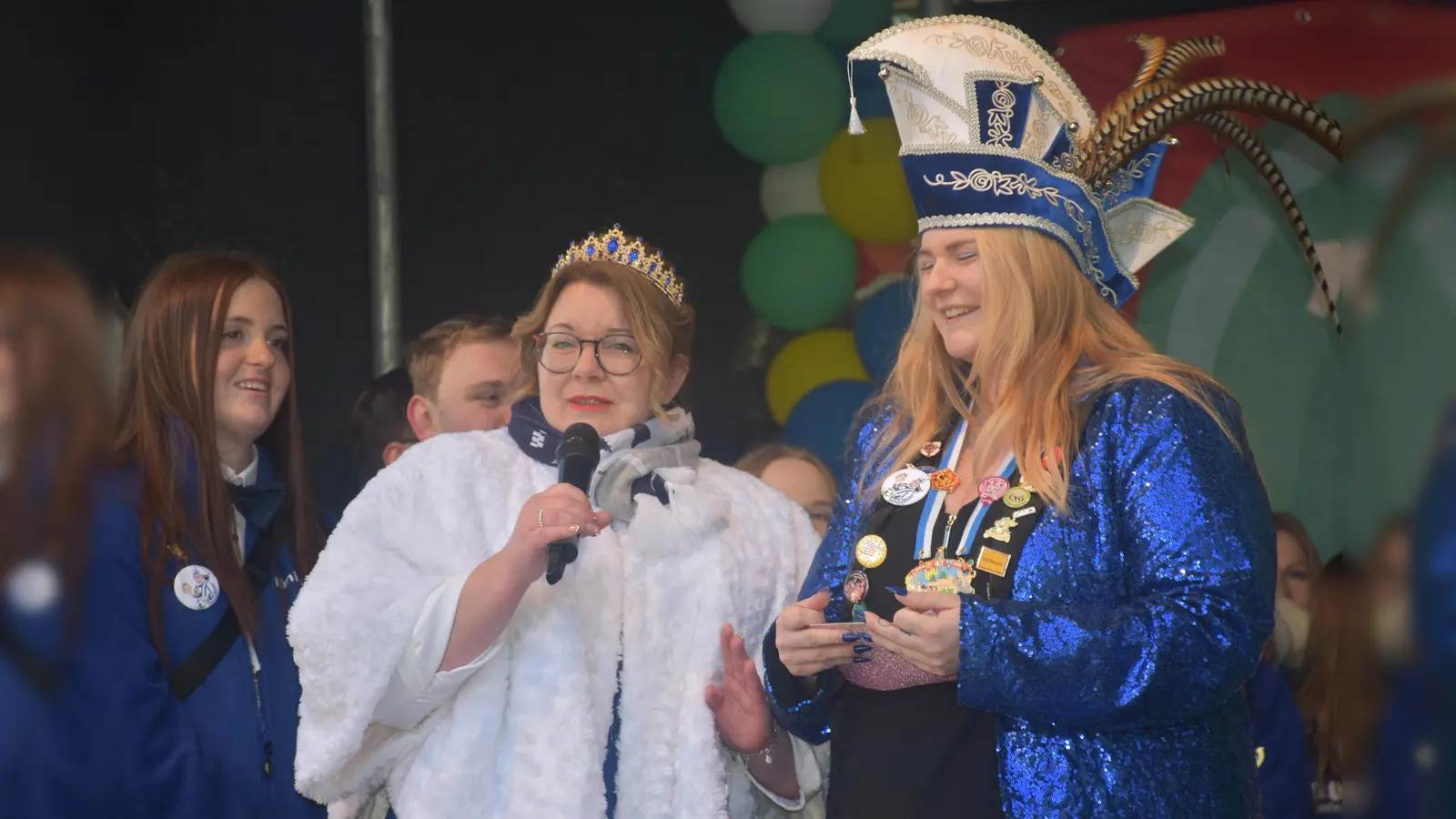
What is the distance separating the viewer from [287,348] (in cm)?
282

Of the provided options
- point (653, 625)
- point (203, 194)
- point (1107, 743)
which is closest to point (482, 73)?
point (203, 194)

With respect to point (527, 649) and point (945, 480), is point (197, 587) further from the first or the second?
point (945, 480)

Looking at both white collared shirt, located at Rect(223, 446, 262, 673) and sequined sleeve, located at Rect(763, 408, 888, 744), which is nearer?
sequined sleeve, located at Rect(763, 408, 888, 744)

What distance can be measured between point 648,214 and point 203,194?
1.27 metres

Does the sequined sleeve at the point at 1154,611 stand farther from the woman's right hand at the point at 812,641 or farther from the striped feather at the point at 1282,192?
the striped feather at the point at 1282,192

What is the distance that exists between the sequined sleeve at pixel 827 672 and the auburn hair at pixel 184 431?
3.28 feet

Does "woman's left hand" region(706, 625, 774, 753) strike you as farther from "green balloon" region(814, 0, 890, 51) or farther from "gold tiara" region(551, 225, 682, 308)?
"green balloon" region(814, 0, 890, 51)

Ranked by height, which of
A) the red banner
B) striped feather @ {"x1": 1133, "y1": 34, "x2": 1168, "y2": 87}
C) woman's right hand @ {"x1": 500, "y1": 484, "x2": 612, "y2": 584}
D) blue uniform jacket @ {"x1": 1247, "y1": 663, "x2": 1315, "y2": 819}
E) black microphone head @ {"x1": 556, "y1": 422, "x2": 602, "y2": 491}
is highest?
the red banner

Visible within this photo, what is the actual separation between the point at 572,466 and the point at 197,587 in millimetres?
772

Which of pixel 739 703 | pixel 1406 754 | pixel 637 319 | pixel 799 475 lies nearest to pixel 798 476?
pixel 799 475

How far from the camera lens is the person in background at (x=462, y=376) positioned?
11.4 ft

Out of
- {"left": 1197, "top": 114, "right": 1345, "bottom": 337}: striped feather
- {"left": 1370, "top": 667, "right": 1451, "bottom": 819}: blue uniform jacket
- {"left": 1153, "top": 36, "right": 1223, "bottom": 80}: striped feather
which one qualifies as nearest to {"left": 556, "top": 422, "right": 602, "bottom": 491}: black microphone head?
{"left": 1153, "top": 36, "right": 1223, "bottom": 80}: striped feather

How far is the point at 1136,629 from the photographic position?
176 centimetres

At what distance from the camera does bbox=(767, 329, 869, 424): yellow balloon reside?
13.8ft
